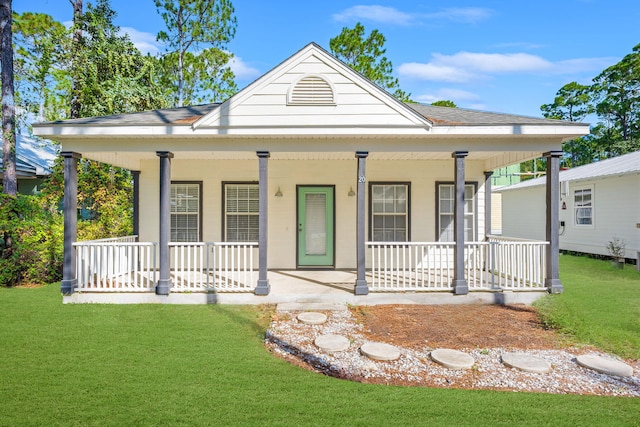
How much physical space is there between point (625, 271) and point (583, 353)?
8.04m

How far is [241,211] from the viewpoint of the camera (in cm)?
940

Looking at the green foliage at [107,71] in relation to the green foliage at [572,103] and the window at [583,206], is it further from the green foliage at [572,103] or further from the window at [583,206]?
the green foliage at [572,103]

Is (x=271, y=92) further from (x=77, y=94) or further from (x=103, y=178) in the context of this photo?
(x=77, y=94)

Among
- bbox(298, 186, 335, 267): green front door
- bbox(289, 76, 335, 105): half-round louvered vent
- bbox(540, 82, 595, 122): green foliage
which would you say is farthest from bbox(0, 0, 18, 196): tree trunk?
bbox(540, 82, 595, 122): green foliage

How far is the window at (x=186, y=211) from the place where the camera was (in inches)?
368

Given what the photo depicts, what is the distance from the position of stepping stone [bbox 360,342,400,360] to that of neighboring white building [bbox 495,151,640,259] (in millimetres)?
7814

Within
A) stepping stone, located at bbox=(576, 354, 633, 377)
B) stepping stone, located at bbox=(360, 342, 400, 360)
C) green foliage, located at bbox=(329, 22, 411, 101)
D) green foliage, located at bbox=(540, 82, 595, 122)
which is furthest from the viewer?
green foliage, located at bbox=(540, 82, 595, 122)

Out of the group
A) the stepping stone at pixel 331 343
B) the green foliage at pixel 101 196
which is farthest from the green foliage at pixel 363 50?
the stepping stone at pixel 331 343

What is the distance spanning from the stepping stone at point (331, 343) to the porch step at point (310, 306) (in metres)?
1.45

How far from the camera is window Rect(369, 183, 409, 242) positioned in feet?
31.1

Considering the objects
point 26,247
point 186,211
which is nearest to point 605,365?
point 186,211

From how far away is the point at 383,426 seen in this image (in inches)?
120

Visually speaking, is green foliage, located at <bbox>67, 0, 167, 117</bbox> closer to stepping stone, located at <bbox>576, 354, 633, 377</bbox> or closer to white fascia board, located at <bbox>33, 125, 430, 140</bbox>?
white fascia board, located at <bbox>33, 125, 430, 140</bbox>

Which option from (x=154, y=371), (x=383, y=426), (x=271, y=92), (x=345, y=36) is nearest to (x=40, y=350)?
(x=154, y=371)
